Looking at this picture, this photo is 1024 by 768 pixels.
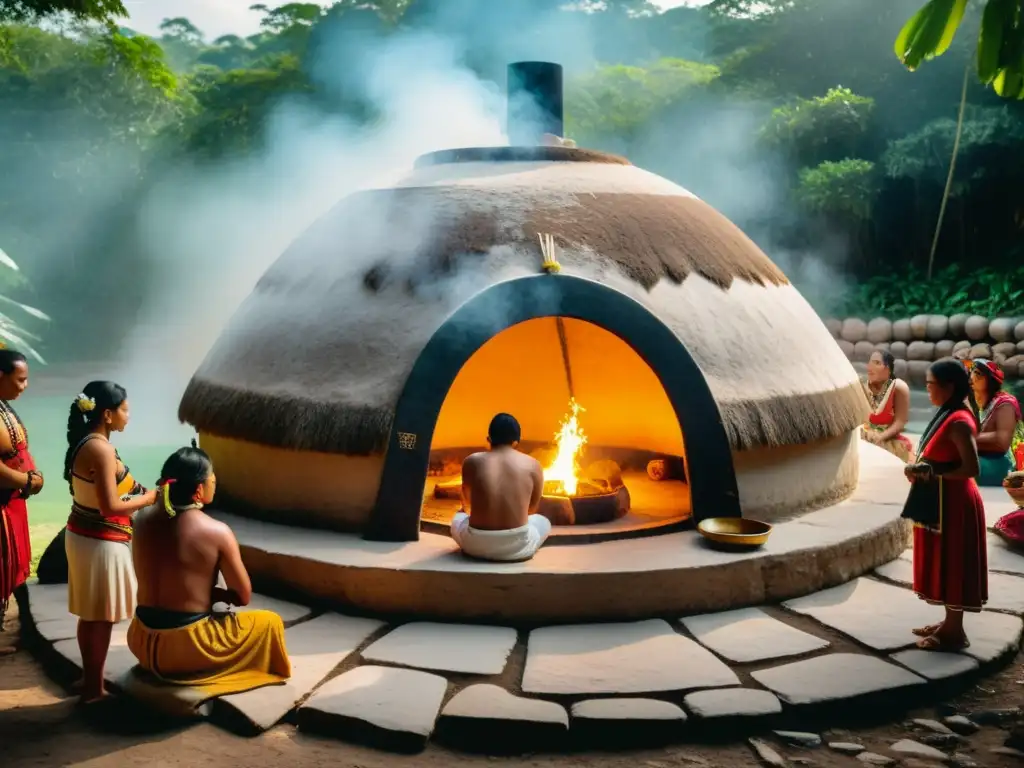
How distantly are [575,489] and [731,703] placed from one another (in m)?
2.51

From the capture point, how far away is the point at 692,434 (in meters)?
5.37

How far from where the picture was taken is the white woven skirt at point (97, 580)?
13.2 feet

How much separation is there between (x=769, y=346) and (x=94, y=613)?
13.2 feet

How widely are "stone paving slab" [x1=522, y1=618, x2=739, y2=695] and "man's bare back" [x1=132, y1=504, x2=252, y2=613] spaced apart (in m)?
1.36

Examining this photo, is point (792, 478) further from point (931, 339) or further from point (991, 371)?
point (931, 339)

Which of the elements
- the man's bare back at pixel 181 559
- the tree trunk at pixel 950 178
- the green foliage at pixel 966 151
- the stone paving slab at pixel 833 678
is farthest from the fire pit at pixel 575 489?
the green foliage at pixel 966 151

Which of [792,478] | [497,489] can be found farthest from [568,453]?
[497,489]

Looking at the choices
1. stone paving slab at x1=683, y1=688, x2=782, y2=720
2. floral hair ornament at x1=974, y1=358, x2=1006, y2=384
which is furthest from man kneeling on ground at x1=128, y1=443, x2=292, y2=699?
floral hair ornament at x1=974, y1=358, x2=1006, y2=384

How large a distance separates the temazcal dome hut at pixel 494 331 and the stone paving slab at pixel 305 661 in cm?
63

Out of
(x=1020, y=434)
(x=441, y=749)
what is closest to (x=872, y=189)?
(x=1020, y=434)

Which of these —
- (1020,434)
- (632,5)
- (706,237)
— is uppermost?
(632,5)

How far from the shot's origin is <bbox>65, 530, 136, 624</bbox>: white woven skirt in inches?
158

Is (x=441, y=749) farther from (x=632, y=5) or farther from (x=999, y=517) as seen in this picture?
(x=632, y=5)

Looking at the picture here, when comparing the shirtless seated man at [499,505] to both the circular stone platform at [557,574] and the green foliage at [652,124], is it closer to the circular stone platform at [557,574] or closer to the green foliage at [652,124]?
the circular stone platform at [557,574]
